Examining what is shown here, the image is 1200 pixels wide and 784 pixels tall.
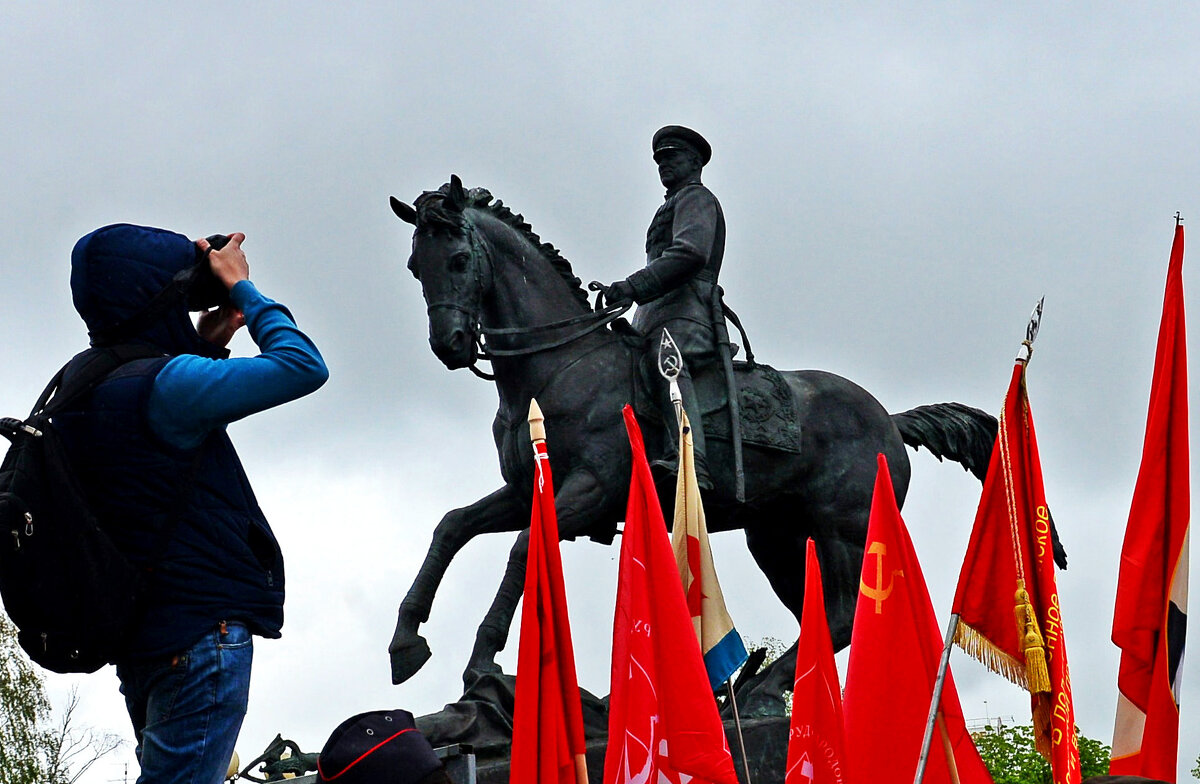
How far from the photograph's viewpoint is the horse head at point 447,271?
10828 millimetres

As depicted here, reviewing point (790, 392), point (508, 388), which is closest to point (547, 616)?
point (508, 388)

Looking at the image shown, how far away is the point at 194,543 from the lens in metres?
4.42

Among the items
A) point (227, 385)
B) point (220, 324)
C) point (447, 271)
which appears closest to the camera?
point (227, 385)

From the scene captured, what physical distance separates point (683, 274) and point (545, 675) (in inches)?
158

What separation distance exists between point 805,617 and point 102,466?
4653 mm

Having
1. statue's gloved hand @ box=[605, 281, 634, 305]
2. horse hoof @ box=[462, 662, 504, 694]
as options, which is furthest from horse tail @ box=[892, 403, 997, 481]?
horse hoof @ box=[462, 662, 504, 694]

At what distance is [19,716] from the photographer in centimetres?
3416

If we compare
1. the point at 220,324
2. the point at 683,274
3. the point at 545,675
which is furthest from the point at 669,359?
the point at 220,324

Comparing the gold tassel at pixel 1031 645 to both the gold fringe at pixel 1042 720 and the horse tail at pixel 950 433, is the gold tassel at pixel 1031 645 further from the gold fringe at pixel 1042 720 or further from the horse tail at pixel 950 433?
the horse tail at pixel 950 433

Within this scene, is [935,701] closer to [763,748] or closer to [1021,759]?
[763,748]

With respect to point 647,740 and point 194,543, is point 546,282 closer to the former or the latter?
point 647,740

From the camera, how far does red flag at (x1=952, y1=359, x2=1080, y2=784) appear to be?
7242mm

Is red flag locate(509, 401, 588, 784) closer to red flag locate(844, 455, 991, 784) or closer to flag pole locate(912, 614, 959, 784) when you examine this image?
red flag locate(844, 455, 991, 784)

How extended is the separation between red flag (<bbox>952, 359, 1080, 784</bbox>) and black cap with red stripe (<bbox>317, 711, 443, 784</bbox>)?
397cm
